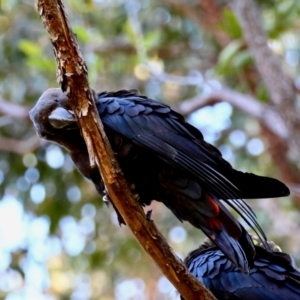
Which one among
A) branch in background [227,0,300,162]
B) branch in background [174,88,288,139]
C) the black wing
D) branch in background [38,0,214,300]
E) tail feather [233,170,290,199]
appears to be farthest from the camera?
branch in background [174,88,288,139]

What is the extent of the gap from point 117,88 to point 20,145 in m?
1.38

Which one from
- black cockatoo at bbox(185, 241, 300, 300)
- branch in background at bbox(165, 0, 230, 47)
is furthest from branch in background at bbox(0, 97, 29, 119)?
black cockatoo at bbox(185, 241, 300, 300)

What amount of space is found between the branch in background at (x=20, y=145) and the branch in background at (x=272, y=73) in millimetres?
2462

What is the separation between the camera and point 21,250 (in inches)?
259

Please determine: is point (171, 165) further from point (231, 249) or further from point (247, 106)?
point (247, 106)

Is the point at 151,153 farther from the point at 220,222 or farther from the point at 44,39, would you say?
the point at 44,39

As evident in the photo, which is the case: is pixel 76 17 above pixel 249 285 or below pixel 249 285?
above

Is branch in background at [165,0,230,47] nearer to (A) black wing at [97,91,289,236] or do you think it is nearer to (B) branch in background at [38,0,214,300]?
(A) black wing at [97,91,289,236]

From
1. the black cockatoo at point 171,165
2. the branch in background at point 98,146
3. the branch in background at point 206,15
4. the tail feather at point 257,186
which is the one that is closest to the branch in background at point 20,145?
the branch in background at point 206,15

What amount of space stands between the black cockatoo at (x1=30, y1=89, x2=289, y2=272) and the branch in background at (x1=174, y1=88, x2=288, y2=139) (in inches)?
102

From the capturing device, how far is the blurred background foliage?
5.73 meters

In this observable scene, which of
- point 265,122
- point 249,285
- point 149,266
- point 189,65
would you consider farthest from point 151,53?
point 249,285

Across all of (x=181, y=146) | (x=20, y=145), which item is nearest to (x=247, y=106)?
(x=20, y=145)

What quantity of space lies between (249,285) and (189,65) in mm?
4938
